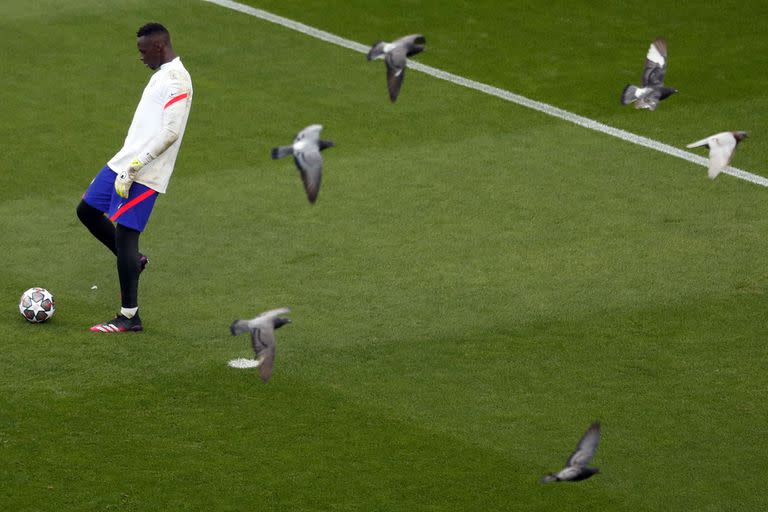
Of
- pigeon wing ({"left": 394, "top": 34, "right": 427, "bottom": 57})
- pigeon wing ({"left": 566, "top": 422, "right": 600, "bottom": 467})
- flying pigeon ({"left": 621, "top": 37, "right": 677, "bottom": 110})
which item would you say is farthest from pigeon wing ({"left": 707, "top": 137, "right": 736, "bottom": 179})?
pigeon wing ({"left": 566, "top": 422, "right": 600, "bottom": 467})

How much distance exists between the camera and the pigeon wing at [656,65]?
11.2m

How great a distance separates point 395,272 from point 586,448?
389cm

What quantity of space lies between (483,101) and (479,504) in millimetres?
8291

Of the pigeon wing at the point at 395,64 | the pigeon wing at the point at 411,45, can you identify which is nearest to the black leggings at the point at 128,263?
the pigeon wing at the point at 395,64

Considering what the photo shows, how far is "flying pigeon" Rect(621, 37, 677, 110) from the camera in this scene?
11.1 m

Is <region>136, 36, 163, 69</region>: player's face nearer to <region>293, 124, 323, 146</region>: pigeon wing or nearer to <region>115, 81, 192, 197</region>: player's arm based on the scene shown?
<region>115, 81, 192, 197</region>: player's arm

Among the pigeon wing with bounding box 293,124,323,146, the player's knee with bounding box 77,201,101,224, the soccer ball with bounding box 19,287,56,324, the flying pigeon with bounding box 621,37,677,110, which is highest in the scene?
the flying pigeon with bounding box 621,37,677,110

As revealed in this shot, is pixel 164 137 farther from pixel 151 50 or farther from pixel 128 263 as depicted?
pixel 128 263

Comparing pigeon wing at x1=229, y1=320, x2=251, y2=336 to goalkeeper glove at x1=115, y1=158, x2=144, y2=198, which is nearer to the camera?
pigeon wing at x1=229, y1=320, x2=251, y2=336

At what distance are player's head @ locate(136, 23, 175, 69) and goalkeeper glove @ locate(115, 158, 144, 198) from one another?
2.41 feet

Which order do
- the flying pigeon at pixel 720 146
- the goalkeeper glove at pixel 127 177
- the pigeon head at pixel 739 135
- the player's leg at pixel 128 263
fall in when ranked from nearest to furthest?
1. the pigeon head at pixel 739 135
2. the flying pigeon at pixel 720 146
3. the goalkeeper glove at pixel 127 177
4. the player's leg at pixel 128 263

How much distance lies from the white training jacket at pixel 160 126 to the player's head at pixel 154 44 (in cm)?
6

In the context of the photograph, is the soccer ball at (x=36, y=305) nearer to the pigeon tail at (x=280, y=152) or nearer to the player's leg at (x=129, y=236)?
the player's leg at (x=129, y=236)

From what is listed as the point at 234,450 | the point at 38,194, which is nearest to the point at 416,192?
the point at 38,194
